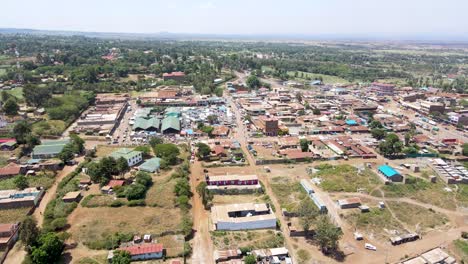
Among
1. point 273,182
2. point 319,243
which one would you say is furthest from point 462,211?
point 273,182

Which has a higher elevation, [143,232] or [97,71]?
[97,71]

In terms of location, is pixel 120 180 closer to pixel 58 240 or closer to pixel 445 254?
pixel 58 240

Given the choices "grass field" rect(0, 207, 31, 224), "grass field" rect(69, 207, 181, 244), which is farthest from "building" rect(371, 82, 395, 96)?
"grass field" rect(0, 207, 31, 224)

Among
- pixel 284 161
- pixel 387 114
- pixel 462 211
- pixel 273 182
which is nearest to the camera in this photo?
pixel 462 211

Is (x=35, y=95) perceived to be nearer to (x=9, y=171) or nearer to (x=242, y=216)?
(x=9, y=171)

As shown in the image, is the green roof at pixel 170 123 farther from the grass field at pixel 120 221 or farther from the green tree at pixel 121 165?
the grass field at pixel 120 221

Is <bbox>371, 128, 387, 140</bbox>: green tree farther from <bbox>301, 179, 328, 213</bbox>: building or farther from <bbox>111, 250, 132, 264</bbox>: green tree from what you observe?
<bbox>111, 250, 132, 264</bbox>: green tree
